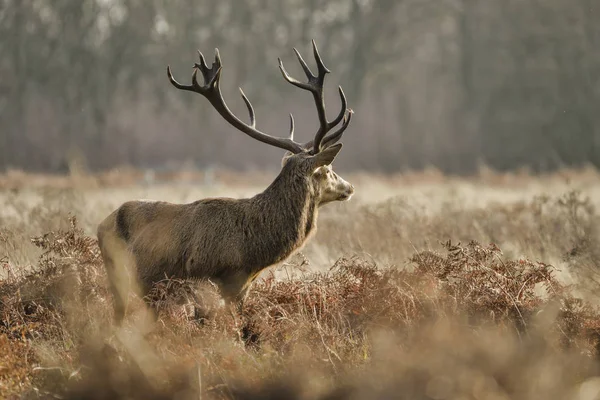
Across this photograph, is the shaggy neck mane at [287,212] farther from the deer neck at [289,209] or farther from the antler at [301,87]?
the antler at [301,87]

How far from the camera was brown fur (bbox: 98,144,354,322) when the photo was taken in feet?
→ 20.9

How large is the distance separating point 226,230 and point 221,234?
0.19 ft

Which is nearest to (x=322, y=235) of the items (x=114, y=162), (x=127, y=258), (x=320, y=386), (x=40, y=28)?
(x=127, y=258)

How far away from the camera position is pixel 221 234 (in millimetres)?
6453

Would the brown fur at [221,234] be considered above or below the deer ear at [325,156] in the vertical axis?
below

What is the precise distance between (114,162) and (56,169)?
4207 mm

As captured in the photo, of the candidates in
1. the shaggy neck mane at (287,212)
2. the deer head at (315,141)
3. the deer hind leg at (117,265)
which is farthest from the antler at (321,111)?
the deer hind leg at (117,265)

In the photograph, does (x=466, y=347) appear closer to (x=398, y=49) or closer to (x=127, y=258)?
(x=127, y=258)

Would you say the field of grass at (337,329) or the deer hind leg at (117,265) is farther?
the deer hind leg at (117,265)

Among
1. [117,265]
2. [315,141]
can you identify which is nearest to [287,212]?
[315,141]

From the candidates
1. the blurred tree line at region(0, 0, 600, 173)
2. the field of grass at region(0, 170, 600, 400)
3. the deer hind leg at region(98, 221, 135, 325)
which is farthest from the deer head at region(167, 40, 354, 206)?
the blurred tree line at region(0, 0, 600, 173)

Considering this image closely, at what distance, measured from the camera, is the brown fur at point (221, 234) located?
20.9 ft

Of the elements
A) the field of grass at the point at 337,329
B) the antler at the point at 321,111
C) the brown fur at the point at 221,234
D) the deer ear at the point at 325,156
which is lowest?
the field of grass at the point at 337,329

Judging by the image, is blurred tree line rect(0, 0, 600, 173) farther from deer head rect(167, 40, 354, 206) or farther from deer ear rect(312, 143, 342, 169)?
deer ear rect(312, 143, 342, 169)
